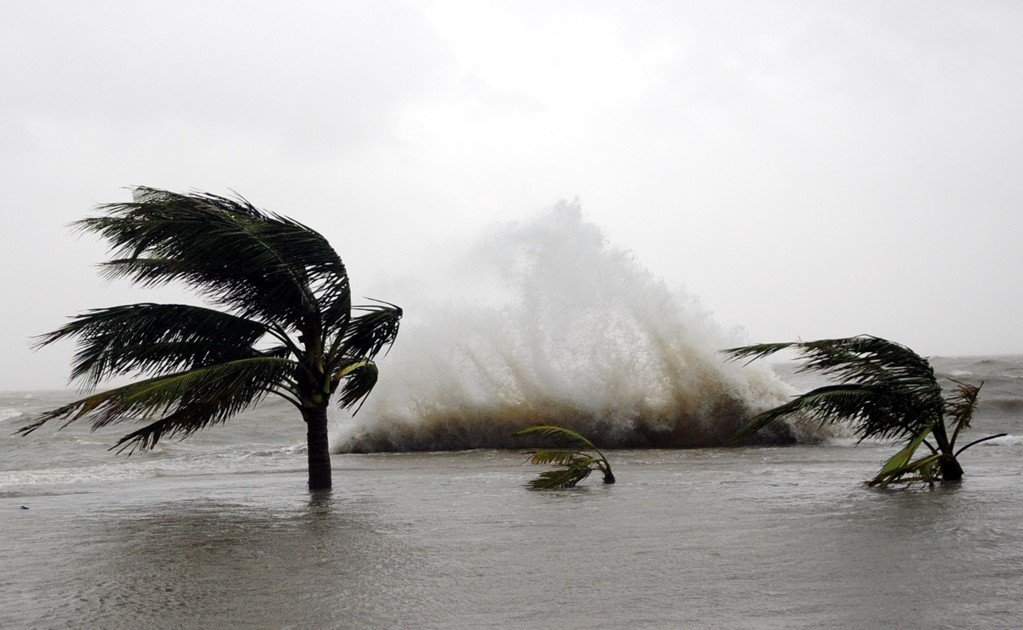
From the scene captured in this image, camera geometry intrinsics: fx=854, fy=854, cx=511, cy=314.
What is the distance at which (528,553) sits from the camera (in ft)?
19.9

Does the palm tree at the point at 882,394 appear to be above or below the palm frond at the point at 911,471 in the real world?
above

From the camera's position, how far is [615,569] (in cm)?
A: 543

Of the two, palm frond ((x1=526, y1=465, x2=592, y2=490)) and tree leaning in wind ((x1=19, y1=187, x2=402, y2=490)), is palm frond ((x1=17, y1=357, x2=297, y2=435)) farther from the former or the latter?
palm frond ((x1=526, y1=465, x2=592, y2=490))

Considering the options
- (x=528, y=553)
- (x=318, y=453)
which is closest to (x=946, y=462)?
(x=528, y=553)

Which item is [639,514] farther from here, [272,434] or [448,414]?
[272,434]

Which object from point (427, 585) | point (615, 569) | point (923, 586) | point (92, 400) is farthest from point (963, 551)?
point (92, 400)

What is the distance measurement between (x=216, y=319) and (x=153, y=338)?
2.37 ft

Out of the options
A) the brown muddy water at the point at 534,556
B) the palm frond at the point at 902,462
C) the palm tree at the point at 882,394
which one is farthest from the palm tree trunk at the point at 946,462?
the palm frond at the point at 902,462

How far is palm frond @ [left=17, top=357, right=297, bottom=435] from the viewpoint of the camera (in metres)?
8.52

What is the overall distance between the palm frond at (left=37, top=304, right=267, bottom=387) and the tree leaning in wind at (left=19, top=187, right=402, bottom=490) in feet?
0.04

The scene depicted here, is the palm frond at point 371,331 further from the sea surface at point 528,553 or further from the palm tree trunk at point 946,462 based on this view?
the palm tree trunk at point 946,462

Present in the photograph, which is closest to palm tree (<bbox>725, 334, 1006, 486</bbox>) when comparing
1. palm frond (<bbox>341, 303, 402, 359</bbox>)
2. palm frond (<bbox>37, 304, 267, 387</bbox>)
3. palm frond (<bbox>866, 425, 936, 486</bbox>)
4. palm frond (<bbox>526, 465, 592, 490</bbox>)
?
palm frond (<bbox>866, 425, 936, 486</bbox>)

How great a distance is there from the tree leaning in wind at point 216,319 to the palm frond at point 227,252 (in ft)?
0.04

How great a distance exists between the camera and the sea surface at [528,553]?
446 cm
